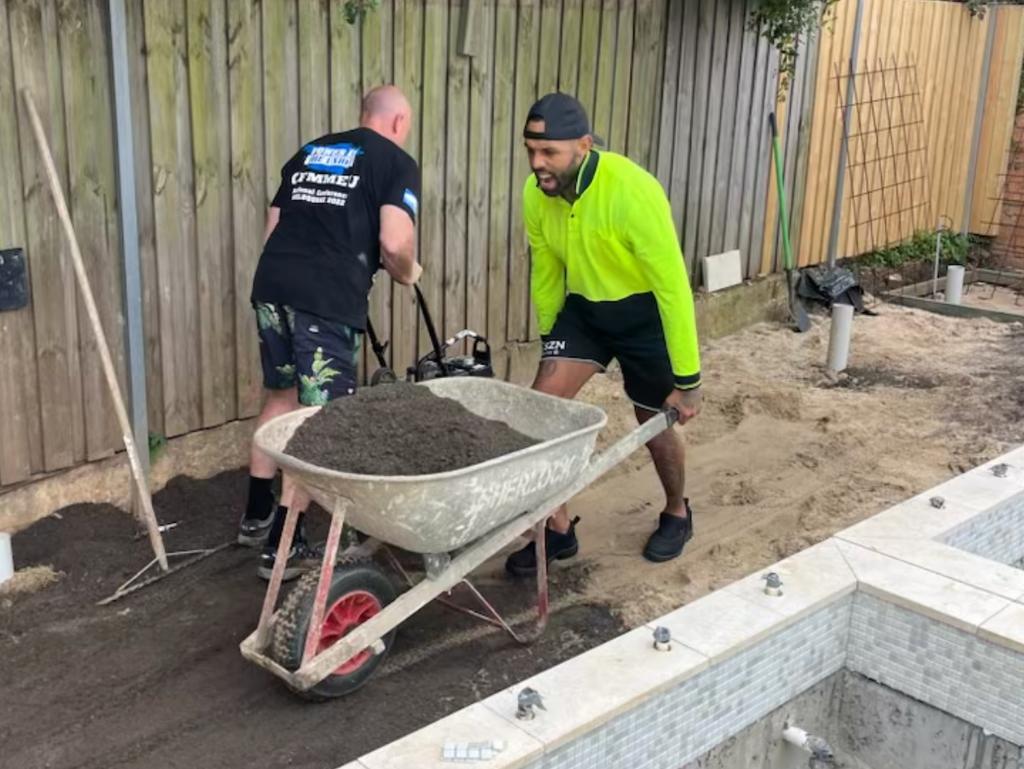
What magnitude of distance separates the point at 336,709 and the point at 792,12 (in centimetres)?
552

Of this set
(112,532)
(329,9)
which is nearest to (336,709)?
(112,532)

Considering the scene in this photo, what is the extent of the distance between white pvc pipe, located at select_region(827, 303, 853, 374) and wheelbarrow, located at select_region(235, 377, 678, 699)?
376cm

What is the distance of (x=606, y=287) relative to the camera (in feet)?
13.6

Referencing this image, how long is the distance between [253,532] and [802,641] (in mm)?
2155

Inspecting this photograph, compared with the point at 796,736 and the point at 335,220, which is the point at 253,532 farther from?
the point at 796,736

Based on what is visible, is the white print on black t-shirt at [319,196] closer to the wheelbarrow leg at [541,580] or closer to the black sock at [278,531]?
the black sock at [278,531]

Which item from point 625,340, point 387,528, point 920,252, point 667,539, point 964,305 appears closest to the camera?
point 387,528

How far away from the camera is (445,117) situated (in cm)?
569

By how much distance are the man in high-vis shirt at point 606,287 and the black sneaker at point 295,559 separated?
729 millimetres

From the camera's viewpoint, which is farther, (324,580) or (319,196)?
(319,196)

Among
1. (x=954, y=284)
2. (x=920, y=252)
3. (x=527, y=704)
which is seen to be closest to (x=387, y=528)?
(x=527, y=704)

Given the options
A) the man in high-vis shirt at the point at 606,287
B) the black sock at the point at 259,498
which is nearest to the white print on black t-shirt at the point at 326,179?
the man in high-vis shirt at the point at 606,287

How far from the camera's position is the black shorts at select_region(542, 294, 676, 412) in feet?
13.7

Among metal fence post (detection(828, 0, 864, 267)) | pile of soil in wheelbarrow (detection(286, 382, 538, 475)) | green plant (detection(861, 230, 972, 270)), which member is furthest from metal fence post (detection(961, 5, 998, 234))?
pile of soil in wheelbarrow (detection(286, 382, 538, 475))
